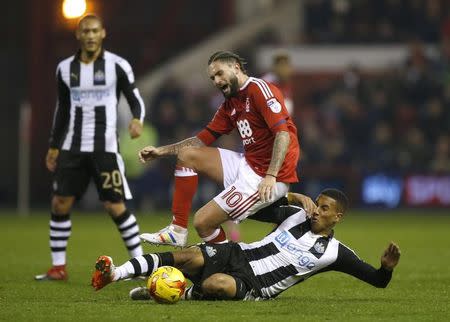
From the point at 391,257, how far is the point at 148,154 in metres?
1.99

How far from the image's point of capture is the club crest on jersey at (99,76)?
34.7 ft

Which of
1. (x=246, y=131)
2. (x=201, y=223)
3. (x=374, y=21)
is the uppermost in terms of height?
(x=374, y=21)

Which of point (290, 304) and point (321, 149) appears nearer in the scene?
point (290, 304)

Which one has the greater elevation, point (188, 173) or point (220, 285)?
point (188, 173)

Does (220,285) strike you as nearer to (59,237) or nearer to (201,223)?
(201,223)

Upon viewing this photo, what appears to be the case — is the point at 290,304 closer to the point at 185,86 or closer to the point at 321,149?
the point at 321,149

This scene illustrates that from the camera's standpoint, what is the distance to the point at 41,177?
24.8 m

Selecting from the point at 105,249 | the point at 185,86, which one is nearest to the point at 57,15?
the point at 185,86

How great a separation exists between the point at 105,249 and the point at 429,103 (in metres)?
10.5

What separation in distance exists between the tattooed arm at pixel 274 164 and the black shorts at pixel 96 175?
232cm

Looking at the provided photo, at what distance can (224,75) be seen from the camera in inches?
350

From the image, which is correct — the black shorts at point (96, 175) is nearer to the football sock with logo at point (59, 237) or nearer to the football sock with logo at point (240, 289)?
the football sock with logo at point (59, 237)

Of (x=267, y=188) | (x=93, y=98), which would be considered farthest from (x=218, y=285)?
(x=93, y=98)

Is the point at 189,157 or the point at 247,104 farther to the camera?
the point at 189,157
